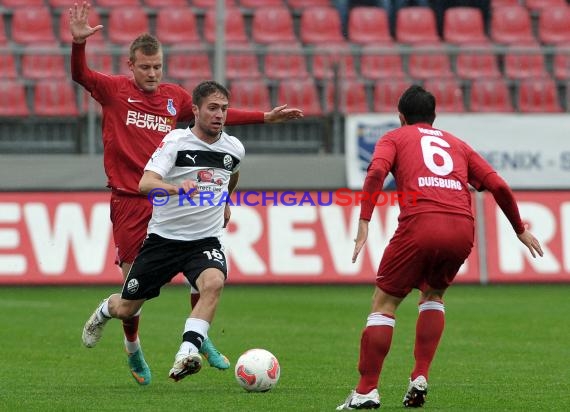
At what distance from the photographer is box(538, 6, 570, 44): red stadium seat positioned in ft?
74.9

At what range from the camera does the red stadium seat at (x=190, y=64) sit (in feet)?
64.5

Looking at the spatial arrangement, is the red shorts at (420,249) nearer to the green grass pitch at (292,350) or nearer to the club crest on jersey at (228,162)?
the green grass pitch at (292,350)

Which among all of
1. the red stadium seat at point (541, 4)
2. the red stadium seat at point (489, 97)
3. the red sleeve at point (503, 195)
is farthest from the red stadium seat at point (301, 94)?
the red sleeve at point (503, 195)

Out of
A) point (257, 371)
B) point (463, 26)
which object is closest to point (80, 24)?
point (257, 371)

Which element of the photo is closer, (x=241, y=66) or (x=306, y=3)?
(x=241, y=66)

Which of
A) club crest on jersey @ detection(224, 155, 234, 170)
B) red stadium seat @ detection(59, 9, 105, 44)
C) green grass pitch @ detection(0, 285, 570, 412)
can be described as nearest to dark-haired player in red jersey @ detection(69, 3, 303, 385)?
club crest on jersey @ detection(224, 155, 234, 170)

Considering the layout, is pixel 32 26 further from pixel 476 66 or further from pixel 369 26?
pixel 476 66

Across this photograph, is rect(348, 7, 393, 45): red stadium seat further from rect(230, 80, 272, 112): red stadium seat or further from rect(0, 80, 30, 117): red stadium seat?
rect(0, 80, 30, 117): red stadium seat

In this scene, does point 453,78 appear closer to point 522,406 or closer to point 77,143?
point 77,143

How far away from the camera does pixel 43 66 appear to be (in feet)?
65.8

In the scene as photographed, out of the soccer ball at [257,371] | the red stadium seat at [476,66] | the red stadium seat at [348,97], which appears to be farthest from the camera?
the red stadium seat at [476,66]

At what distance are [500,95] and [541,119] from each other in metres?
1.65

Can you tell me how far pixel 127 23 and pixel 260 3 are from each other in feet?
8.07

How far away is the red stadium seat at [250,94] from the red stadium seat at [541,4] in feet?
19.8
